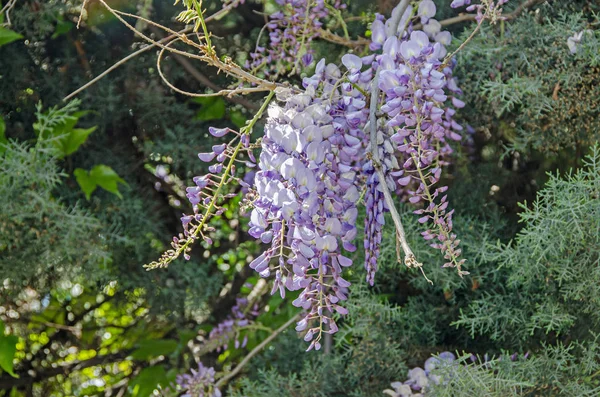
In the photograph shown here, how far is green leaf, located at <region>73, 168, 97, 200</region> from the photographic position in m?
1.31

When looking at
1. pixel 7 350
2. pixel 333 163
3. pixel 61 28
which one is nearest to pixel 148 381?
pixel 7 350

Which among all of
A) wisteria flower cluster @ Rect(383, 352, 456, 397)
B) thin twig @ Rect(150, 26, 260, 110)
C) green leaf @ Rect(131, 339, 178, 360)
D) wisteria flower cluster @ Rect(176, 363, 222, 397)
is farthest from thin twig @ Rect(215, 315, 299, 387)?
thin twig @ Rect(150, 26, 260, 110)

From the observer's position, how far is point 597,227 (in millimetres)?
963

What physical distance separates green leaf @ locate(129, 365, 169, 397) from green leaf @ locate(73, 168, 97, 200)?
18.1 inches

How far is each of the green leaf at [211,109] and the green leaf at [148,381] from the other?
55 centimetres

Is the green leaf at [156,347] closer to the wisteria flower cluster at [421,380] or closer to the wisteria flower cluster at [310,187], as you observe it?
the wisteria flower cluster at [421,380]

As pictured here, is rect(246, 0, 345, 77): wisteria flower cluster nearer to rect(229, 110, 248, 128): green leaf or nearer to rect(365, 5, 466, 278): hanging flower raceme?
rect(229, 110, 248, 128): green leaf

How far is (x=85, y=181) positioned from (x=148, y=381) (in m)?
0.49

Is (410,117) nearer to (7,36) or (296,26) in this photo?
(296,26)

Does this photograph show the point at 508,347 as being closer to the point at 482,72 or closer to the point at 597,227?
the point at 597,227

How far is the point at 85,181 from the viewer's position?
132cm

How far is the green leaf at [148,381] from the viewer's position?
1561 millimetres

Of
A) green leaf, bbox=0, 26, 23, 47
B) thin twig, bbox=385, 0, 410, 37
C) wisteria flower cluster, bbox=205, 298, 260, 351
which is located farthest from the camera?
wisteria flower cluster, bbox=205, 298, 260, 351

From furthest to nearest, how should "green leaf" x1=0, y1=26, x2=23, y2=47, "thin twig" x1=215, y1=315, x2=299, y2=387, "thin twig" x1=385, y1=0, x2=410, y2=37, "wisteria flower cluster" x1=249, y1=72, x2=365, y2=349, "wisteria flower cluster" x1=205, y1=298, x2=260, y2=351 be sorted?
"wisteria flower cluster" x1=205, y1=298, x2=260, y2=351, "thin twig" x1=215, y1=315, x2=299, y2=387, "green leaf" x1=0, y1=26, x2=23, y2=47, "thin twig" x1=385, y1=0, x2=410, y2=37, "wisteria flower cluster" x1=249, y1=72, x2=365, y2=349
